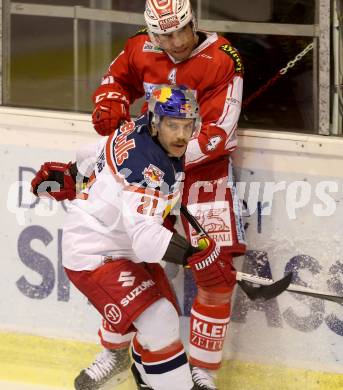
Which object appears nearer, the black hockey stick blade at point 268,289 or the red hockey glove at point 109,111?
the black hockey stick blade at point 268,289

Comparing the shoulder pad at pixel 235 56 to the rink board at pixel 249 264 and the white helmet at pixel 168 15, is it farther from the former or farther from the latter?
the rink board at pixel 249 264

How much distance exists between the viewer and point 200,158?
3.98 m

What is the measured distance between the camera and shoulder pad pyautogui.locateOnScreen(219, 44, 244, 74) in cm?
397

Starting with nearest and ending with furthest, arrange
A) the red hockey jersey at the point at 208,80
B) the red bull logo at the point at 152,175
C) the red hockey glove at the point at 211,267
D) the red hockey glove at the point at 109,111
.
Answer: the red bull logo at the point at 152,175 < the red hockey glove at the point at 211,267 < the red hockey jersey at the point at 208,80 < the red hockey glove at the point at 109,111

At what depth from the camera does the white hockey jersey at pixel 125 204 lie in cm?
354

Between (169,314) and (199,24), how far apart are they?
3.96ft

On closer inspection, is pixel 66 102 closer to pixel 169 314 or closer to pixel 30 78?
pixel 30 78

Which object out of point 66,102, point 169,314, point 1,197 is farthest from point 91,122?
point 169,314

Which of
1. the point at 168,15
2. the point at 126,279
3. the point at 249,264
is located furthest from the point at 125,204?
the point at 249,264

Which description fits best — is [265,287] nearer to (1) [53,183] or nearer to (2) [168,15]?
(1) [53,183]

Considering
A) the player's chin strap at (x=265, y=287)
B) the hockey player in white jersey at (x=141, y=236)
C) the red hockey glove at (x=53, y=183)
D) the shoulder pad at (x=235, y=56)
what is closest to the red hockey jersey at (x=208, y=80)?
the shoulder pad at (x=235, y=56)

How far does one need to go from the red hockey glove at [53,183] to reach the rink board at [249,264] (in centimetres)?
28

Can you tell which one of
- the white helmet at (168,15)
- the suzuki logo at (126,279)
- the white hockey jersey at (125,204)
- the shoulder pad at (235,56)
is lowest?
the suzuki logo at (126,279)

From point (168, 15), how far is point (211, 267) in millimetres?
882
